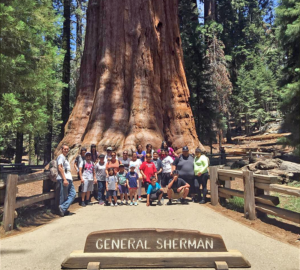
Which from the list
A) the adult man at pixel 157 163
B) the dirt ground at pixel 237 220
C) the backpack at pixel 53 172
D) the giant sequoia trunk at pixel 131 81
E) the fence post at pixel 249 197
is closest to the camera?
the dirt ground at pixel 237 220

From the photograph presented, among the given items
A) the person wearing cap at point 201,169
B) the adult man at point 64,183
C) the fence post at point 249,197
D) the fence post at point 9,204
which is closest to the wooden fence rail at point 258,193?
the fence post at point 249,197

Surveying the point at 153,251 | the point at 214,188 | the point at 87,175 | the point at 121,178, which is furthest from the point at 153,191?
the point at 153,251

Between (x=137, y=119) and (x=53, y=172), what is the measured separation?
205 inches

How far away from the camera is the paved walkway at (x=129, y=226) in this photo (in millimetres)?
4286

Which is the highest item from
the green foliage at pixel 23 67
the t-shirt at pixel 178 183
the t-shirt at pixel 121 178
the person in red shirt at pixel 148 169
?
the green foliage at pixel 23 67

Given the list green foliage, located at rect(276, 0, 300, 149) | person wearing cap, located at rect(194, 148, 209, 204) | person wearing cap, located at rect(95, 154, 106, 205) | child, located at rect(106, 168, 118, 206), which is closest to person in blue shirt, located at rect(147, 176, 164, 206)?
child, located at rect(106, 168, 118, 206)

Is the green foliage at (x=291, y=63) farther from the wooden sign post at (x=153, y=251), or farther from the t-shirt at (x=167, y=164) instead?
the wooden sign post at (x=153, y=251)

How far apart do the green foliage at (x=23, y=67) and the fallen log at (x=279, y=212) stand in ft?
22.3

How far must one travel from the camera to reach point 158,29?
543 inches

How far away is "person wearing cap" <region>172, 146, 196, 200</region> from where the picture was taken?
8.48 meters

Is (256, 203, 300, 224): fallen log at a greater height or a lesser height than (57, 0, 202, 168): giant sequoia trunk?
lesser

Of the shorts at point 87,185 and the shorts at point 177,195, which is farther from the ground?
the shorts at point 87,185

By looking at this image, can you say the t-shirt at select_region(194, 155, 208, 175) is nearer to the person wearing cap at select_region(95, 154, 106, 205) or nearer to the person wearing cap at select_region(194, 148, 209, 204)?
the person wearing cap at select_region(194, 148, 209, 204)

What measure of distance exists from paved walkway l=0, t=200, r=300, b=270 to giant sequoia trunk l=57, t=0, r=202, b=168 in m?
3.90
